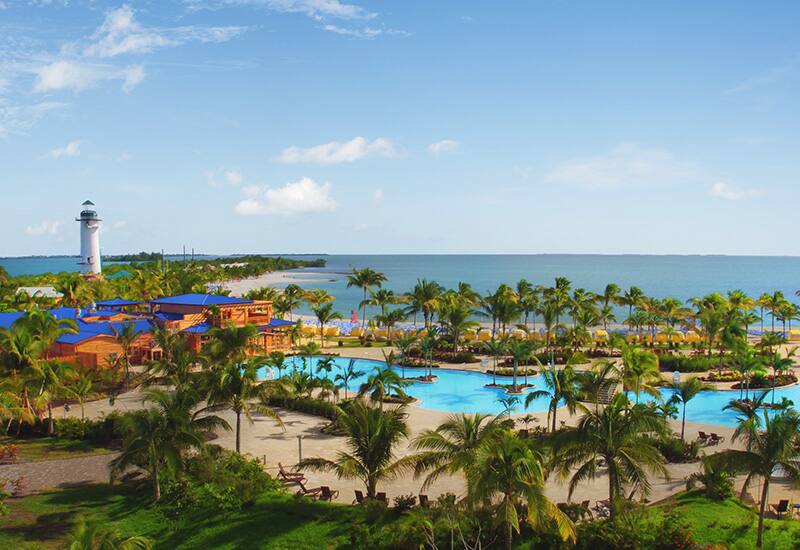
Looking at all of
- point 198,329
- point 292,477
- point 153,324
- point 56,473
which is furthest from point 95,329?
point 292,477

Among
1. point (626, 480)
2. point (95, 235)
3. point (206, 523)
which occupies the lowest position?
point (206, 523)

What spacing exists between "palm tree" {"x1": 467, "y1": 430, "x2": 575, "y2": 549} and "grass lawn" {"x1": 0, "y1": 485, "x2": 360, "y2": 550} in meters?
4.42

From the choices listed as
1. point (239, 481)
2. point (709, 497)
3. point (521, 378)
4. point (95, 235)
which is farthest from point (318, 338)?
point (95, 235)

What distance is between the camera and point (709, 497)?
17406 mm

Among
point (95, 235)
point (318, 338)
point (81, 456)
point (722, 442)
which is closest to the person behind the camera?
point (81, 456)

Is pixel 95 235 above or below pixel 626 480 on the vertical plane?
above

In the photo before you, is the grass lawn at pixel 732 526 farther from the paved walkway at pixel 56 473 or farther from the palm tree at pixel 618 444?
the paved walkway at pixel 56 473

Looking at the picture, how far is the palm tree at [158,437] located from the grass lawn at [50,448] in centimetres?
558

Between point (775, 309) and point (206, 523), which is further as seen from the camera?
point (775, 309)

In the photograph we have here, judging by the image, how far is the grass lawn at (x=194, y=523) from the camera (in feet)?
52.3

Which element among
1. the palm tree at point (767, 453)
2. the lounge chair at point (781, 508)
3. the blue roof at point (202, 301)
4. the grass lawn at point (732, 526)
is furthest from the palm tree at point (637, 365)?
the blue roof at point (202, 301)

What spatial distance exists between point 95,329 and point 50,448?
14709 mm

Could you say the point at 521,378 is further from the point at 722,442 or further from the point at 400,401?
the point at 722,442

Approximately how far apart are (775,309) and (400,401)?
35.3 m
